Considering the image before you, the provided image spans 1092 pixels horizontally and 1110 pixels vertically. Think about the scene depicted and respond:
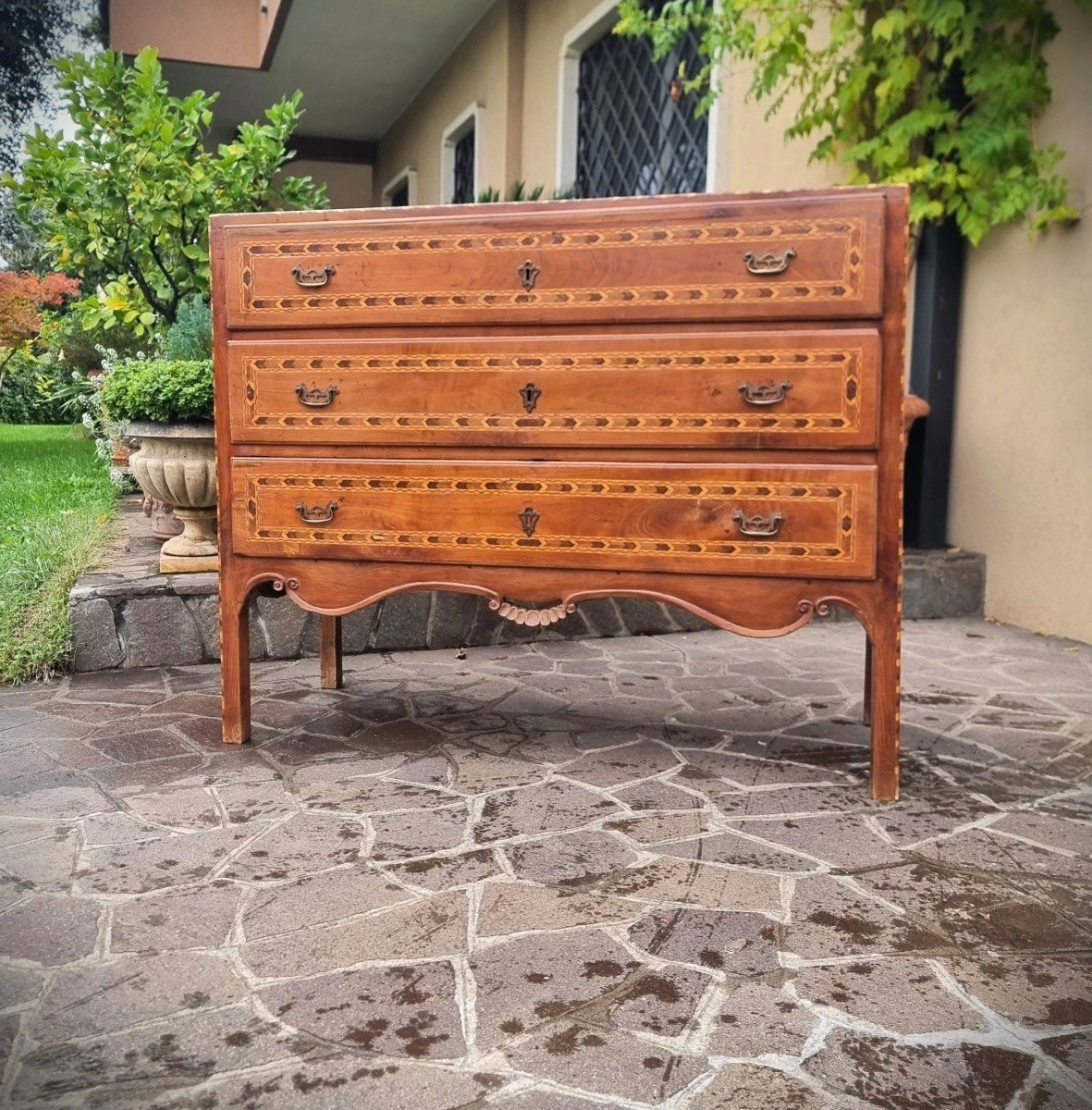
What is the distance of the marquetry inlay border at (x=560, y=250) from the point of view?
246 centimetres

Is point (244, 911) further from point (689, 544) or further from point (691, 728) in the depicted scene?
point (691, 728)

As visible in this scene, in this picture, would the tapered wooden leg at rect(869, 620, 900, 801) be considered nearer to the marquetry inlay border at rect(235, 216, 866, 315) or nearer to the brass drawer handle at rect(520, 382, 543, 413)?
the marquetry inlay border at rect(235, 216, 866, 315)

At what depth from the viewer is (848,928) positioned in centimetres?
191

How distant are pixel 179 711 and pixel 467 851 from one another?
1423 mm

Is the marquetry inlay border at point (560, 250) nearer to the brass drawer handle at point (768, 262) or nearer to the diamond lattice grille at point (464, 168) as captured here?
the brass drawer handle at point (768, 262)

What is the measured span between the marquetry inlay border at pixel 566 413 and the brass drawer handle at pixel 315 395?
0.8 inches

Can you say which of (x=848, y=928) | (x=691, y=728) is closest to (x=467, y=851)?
(x=848, y=928)

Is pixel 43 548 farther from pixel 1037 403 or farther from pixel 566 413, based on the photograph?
pixel 1037 403

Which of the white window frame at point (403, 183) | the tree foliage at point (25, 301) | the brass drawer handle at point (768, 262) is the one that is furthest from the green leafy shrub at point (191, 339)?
the white window frame at point (403, 183)

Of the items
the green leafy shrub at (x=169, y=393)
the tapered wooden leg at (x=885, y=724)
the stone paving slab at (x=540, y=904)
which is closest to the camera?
the stone paving slab at (x=540, y=904)

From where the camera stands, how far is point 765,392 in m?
2.52

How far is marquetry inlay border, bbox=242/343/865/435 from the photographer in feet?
8.19

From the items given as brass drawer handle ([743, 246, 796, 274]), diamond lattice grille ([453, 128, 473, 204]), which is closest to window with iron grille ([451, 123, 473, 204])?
diamond lattice grille ([453, 128, 473, 204])

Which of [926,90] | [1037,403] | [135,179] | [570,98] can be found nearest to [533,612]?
[1037,403]
